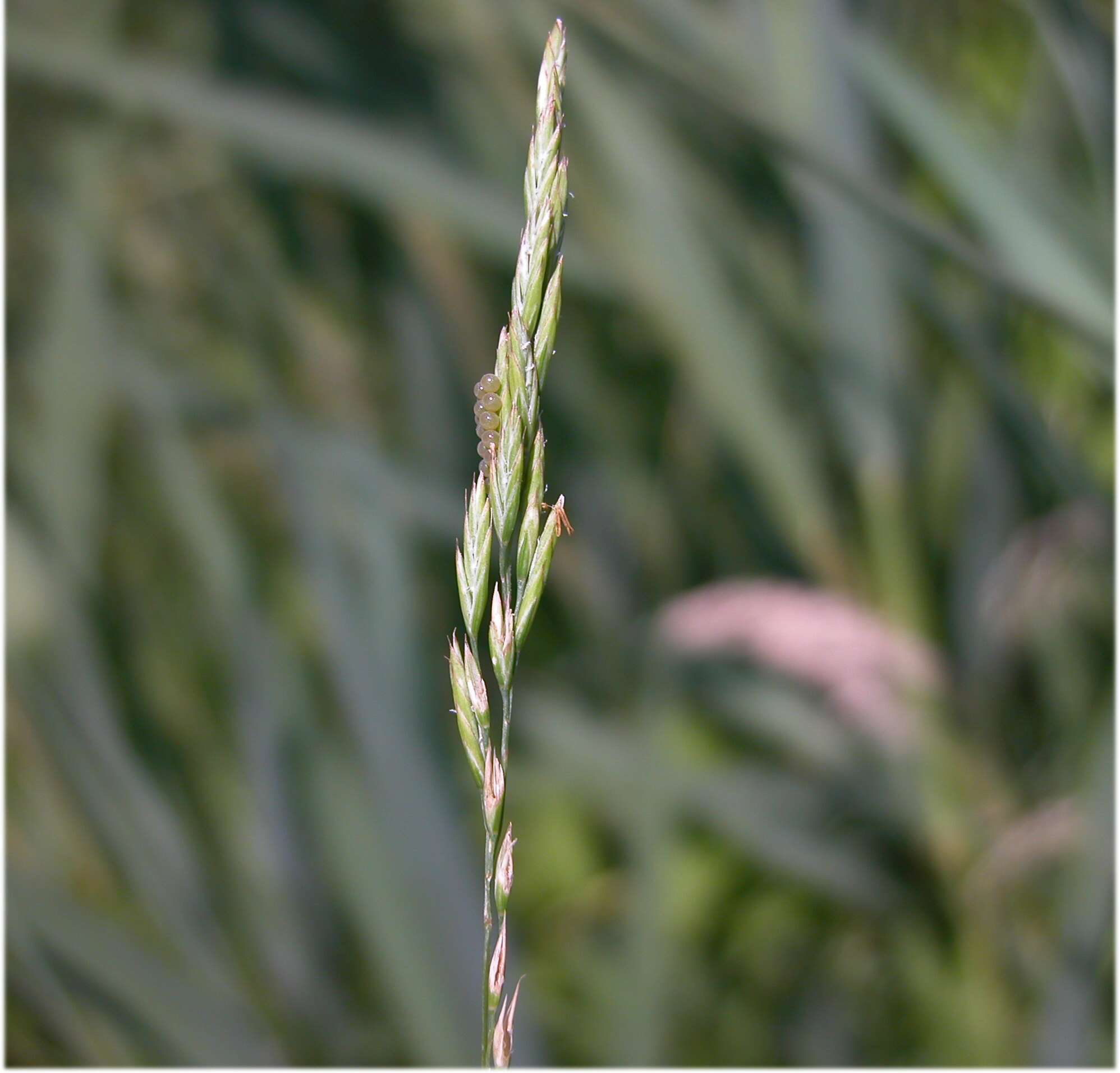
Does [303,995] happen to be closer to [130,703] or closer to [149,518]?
[130,703]

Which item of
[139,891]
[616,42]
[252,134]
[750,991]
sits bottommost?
[750,991]

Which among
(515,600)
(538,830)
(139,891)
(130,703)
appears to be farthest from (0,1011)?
(515,600)

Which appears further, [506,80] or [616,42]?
[506,80]

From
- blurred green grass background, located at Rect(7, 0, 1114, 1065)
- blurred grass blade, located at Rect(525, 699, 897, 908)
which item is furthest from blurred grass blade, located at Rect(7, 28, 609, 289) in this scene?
blurred grass blade, located at Rect(525, 699, 897, 908)

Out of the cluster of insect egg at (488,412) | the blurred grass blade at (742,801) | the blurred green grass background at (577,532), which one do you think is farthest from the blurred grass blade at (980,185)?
the cluster of insect egg at (488,412)

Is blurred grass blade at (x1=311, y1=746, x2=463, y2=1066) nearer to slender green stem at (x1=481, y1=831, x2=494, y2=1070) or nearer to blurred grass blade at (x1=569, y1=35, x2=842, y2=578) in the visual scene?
blurred grass blade at (x1=569, y1=35, x2=842, y2=578)

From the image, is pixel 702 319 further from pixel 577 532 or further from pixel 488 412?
pixel 488 412
